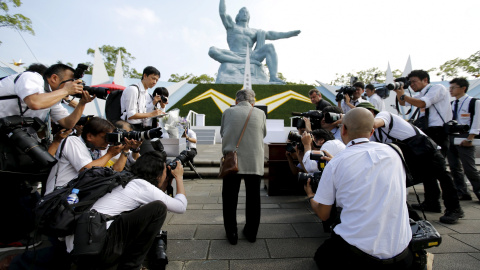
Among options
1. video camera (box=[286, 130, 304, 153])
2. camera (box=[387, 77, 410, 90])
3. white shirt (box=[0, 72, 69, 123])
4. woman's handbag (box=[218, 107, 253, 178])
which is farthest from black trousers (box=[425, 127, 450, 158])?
white shirt (box=[0, 72, 69, 123])

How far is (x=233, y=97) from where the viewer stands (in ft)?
47.9

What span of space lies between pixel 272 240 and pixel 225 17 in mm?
19312

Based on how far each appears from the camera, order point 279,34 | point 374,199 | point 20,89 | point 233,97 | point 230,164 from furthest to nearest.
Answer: point 279,34
point 233,97
point 230,164
point 20,89
point 374,199

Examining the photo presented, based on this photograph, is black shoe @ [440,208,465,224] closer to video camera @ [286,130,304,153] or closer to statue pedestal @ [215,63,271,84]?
video camera @ [286,130,304,153]

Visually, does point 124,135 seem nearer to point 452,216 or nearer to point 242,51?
point 452,216

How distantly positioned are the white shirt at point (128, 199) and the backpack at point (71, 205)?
0.19 ft

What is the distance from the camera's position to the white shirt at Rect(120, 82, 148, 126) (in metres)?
3.21

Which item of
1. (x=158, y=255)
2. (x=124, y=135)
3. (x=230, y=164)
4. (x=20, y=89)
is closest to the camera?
(x=158, y=255)

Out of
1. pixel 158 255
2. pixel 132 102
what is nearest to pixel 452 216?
pixel 158 255

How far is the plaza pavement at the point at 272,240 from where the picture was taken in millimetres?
2105

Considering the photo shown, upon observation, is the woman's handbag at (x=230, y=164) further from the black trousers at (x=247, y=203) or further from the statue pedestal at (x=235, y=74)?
the statue pedestal at (x=235, y=74)

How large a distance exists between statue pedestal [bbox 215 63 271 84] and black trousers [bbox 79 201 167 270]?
17.2m

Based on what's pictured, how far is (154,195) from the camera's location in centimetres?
181

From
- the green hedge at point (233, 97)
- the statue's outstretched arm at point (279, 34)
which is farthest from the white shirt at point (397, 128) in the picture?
the statue's outstretched arm at point (279, 34)
